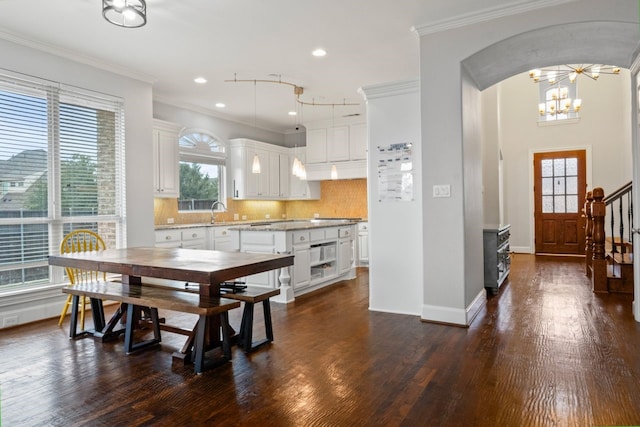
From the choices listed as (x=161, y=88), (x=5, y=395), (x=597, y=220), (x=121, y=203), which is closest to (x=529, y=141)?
(x=597, y=220)

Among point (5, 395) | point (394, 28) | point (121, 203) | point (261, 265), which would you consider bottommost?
point (5, 395)

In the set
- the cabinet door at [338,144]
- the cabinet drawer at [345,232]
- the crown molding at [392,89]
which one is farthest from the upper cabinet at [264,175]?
Result: the crown molding at [392,89]

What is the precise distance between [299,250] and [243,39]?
2.44 metres

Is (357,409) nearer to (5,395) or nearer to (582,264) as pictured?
(5,395)

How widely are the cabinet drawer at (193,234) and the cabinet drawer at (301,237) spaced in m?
1.91

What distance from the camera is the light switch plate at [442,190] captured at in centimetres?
364

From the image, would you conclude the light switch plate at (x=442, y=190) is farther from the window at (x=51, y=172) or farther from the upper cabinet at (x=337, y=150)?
the upper cabinet at (x=337, y=150)

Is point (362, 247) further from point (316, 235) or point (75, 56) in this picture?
point (75, 56)

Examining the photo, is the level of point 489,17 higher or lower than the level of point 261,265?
higher

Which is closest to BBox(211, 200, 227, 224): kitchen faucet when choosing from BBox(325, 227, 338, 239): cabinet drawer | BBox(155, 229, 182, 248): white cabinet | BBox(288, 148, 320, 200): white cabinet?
BBox(155, 229, 182, 248): white cabinet

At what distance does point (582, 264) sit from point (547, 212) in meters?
1.81

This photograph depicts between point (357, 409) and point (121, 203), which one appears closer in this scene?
point (357, 409)

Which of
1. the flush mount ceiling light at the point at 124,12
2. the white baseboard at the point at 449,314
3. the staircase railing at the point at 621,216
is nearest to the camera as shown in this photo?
the flush mount ceiling light at the point at 124,12

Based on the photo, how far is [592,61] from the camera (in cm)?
393
